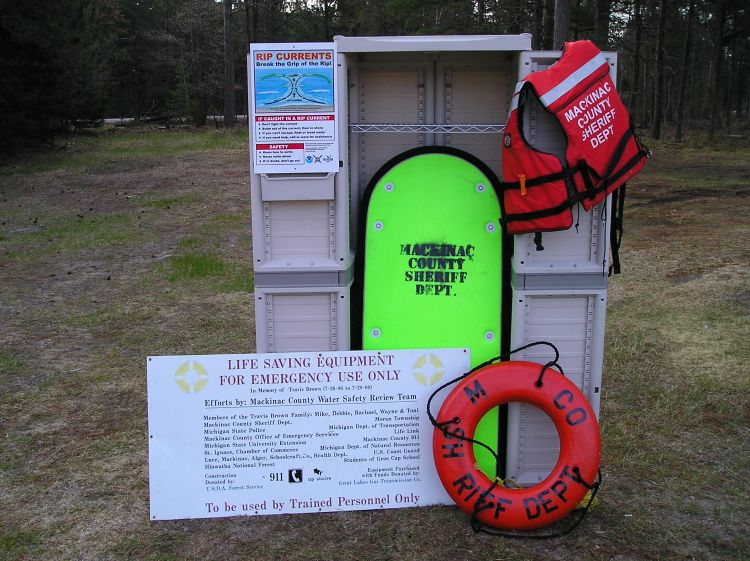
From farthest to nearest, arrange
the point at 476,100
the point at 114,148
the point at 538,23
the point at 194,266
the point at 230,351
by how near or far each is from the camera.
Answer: the point at 114,148, the point at 538,23, the point at 194,266, the point at 230,351, the point at 476,100

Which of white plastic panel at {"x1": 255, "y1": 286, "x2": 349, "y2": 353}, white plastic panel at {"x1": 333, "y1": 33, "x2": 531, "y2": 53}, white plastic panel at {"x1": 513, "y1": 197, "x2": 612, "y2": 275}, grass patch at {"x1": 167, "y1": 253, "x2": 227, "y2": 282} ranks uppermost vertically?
white plastic panel at {"x1": 333, "y1": 33, "x2": 531, "y2": 53}

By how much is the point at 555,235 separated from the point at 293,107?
124 cm

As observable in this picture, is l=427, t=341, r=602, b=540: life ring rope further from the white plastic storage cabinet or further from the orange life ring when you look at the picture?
the white plastic storage cabinet

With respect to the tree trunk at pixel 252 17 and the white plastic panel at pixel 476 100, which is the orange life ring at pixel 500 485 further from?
the tree trunk at pixel 252 17

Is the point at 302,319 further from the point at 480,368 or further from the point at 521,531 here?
the point at 521,531

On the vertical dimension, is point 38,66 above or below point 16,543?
above

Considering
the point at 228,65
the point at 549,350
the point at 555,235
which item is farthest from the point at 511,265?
the point at 228,65

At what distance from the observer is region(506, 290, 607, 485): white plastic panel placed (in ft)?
10.4

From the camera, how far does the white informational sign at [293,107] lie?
3.04 meters

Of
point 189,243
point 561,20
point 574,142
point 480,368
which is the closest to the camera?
point 574,142

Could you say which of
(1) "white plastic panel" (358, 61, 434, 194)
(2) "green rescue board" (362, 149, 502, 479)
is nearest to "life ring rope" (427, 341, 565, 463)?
(2) "green rescue board" (362, 149, 502, 479)

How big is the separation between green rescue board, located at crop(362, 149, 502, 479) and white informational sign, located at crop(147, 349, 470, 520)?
0.76 feet

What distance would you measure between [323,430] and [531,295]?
107 centimetres

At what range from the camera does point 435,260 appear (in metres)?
3.36
